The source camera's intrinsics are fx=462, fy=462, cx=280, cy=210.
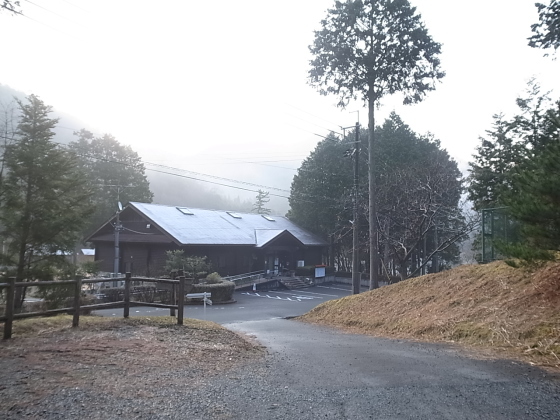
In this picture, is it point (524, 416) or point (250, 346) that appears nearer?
point (524, 416)

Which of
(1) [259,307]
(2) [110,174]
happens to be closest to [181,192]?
(2) [110,174]

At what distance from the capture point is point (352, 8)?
2145 centimetres

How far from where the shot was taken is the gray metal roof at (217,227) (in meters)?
35.6

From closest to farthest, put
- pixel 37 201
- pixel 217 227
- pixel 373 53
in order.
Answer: pixel 37 201 → pixel 373 53 → pixel 217 227

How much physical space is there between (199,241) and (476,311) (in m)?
26.7

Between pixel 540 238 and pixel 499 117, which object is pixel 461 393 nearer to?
pixel 540 238

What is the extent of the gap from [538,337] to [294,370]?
447 centimetres

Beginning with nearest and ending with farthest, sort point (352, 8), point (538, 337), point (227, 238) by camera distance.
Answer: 1. point (538, 337)
2. point (352, 8)
3. point (227, 238)

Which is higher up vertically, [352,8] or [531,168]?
[352,8]

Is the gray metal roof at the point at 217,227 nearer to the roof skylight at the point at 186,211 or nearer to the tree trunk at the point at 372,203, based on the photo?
the roof skylight at the point at 186,211

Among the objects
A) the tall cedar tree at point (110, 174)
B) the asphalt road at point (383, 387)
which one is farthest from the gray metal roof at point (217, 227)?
the asphalt road at point (383, 387)

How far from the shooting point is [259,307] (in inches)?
1085

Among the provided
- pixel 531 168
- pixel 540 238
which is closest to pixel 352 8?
pixel 531 168

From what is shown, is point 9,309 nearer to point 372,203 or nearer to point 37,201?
point 37,201
